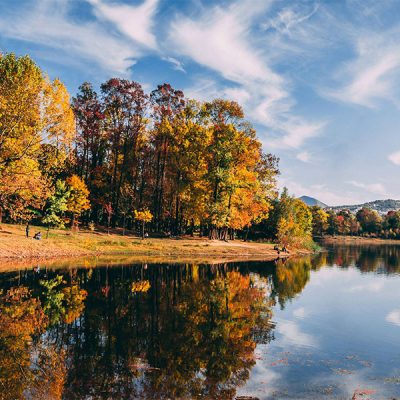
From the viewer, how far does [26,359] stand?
1288 centimetres

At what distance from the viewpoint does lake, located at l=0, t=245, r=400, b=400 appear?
1134 centimetres

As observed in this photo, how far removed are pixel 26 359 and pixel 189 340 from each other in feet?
20.8

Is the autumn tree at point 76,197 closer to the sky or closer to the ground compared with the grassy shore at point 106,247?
closer to the sky

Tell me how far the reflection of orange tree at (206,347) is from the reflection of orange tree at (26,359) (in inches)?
116

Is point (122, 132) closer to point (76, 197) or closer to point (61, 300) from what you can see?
point (76, 197)

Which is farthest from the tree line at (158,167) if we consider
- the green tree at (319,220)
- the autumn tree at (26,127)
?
the green tree at (319,220)

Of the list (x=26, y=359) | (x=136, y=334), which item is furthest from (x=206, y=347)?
(x=26, y=359)

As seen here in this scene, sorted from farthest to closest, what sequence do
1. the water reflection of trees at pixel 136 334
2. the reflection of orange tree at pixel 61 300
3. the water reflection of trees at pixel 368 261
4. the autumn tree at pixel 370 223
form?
the autumn tree at pixel 370 223
the water reflection of trees at pixel 368 261
the reflection of orange tree at pixel 61 300
the water reflection of trees at pixel 136 334

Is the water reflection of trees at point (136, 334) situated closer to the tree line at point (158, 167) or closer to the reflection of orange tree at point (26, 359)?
the reflection of orange tree at point (26, 359)

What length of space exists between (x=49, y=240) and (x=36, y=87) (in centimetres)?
1902

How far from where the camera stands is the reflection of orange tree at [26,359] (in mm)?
10414

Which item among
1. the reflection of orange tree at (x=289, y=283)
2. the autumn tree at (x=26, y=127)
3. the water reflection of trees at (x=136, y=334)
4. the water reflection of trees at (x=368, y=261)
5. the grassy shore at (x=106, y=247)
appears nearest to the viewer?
the water reflection of trees at (x=136, y=334)

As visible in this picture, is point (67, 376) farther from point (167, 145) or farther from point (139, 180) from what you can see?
point (139, 180)

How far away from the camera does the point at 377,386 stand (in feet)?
39.9
